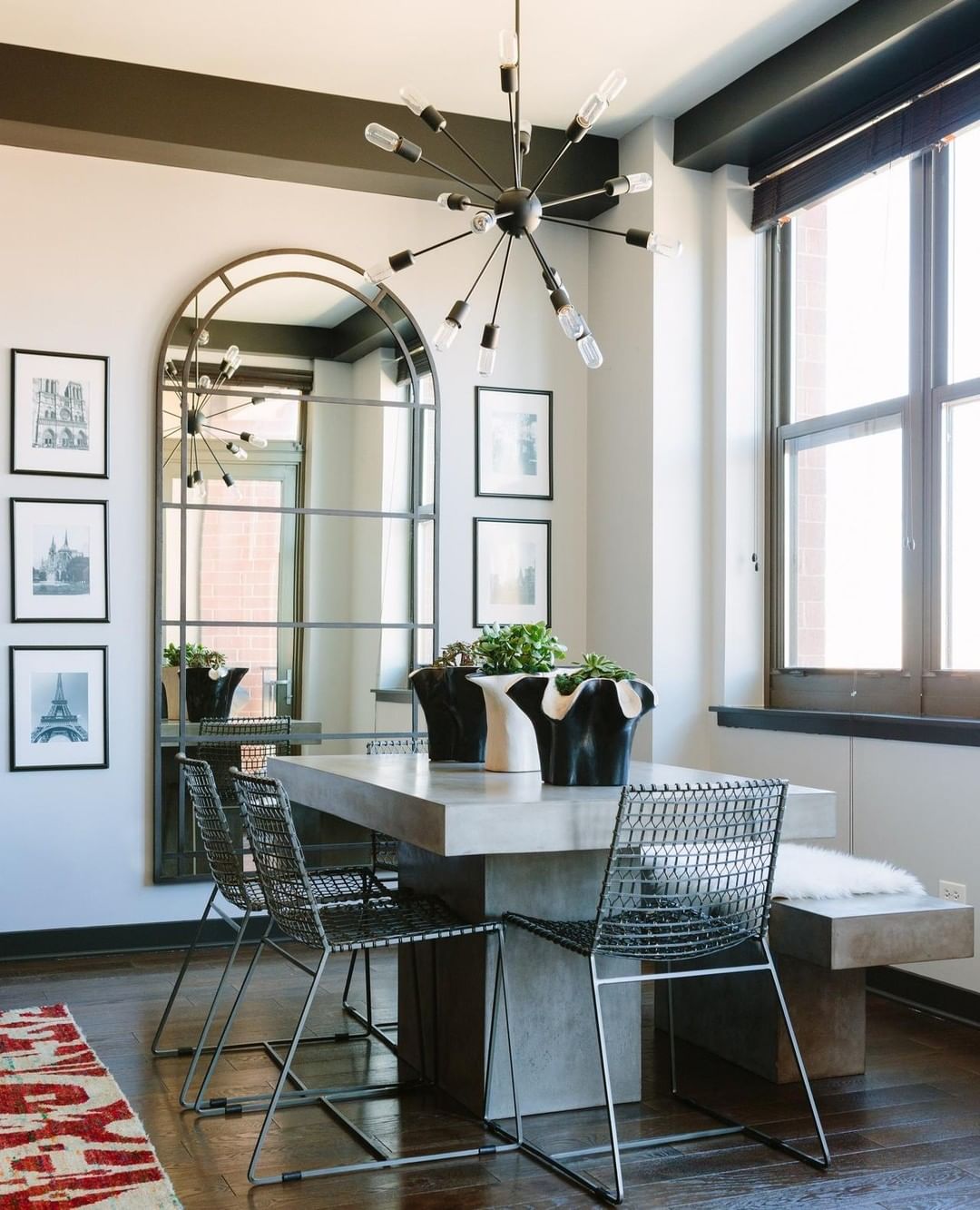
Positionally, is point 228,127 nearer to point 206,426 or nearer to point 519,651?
point 206,426

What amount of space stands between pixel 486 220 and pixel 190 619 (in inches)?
88.0

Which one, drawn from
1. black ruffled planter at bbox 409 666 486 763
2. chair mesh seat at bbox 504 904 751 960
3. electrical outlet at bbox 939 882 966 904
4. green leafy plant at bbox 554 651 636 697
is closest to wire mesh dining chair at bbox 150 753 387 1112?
black ruffled planter at bbox 409 666 486 763

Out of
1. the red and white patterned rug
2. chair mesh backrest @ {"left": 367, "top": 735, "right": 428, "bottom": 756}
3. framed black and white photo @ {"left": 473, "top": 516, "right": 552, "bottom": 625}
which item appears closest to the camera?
the red and white patterned rug

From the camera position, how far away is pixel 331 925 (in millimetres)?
2836

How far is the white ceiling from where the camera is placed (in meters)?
4.11

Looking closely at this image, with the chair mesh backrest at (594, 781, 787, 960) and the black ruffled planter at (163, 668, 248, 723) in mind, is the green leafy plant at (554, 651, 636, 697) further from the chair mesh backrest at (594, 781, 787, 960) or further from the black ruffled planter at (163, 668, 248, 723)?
the black ruffled planter at (163, 668, 248, 723)

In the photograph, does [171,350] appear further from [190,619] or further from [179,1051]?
[179,1051]

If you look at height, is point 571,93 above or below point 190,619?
above

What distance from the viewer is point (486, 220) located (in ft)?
10.1

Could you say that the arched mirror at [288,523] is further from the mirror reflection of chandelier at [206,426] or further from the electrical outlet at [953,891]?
the electrical outlet at [953,891]

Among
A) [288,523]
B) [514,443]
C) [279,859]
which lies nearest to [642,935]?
[279,859]

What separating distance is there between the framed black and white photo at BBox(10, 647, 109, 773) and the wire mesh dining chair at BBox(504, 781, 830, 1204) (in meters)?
→ 2.34

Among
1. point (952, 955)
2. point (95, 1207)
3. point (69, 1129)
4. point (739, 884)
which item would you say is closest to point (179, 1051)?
point (69, 1129)

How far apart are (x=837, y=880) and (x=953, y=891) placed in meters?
0.72
